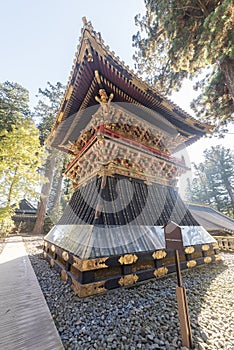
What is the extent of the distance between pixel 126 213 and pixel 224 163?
116 ft

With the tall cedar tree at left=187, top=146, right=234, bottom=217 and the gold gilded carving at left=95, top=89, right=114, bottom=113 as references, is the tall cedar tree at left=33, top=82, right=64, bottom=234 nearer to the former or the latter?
the gold gilded carving at left=95, top=89, right=114, bottom=113

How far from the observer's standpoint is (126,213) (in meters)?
4.46

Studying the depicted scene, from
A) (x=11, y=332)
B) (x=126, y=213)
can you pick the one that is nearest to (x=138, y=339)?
(x=11, y=332)

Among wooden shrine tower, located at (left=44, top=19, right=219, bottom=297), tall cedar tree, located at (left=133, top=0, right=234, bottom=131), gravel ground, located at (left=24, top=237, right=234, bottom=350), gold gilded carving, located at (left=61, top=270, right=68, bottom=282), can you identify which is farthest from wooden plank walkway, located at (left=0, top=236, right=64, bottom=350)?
tall cedar tree, located at (left=133, top=0, right=234, bottom=131)

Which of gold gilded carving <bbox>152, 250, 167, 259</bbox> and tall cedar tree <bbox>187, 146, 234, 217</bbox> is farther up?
tall cedar tree <bbox>187, 146, 234, 217</bbox>

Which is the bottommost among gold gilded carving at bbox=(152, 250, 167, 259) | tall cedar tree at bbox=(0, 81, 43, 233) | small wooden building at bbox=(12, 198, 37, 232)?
gold gilded carving at bbox=(152, 250, 167, 259)

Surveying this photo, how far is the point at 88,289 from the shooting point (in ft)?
9.10

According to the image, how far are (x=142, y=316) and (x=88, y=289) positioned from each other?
110 cm

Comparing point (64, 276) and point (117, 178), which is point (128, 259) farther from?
point (117, 178)

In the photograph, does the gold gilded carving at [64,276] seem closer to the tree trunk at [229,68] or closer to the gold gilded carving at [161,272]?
the gold gilded carving at [161,272]

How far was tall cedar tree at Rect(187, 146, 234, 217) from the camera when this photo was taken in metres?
29.0

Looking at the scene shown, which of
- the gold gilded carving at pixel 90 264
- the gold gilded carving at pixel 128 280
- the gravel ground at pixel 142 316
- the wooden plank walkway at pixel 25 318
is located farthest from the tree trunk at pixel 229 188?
the wooden plank walkway at pixel 25 318

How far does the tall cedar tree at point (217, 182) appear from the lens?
29.0 metres

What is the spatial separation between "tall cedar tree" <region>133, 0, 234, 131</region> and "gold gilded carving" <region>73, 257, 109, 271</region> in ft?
23.0
